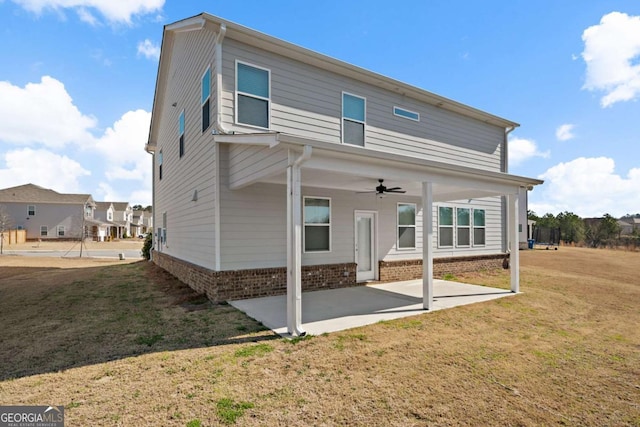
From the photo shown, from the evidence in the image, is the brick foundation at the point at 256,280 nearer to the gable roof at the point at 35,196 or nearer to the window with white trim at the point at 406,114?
the window with white trim at the point at 406,114

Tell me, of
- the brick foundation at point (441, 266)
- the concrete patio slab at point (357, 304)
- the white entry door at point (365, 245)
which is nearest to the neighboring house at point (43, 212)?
the white entry door at point (365, 245)

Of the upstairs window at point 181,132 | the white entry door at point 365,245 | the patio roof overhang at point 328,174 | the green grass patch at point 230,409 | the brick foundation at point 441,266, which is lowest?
the green grass patch at point 230,409

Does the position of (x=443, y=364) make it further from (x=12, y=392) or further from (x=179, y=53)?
(x=179, y=53)

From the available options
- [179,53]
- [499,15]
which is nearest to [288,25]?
[179,53]

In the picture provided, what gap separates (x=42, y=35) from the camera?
898 cm

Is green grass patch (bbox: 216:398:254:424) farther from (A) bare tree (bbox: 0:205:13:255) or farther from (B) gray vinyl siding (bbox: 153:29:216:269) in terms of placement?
(A) bare tree (bbox: 0:205:13:255)

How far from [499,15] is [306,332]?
10048 millimetres

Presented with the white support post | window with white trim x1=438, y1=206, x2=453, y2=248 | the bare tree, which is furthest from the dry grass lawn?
the bare tree

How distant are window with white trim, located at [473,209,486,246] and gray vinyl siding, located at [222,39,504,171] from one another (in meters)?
1.91

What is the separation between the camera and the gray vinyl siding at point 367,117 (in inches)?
316

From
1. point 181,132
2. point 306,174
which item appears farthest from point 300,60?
point 181,132

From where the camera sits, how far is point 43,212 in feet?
125

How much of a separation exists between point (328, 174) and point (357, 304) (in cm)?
291

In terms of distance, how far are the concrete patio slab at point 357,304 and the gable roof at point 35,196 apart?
A: 139 feet
